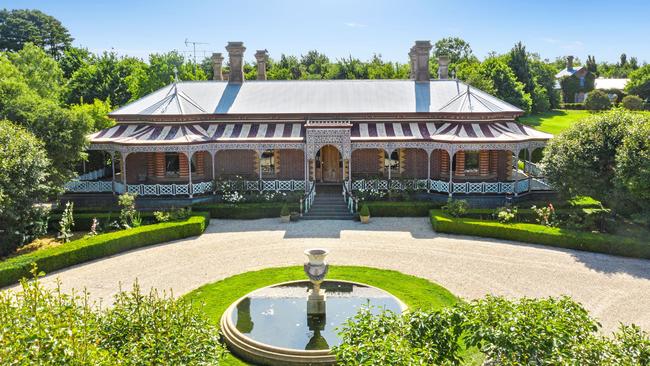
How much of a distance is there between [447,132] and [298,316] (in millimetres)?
16975

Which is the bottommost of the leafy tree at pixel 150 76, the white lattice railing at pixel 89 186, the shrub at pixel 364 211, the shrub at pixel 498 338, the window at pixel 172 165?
the shrub at pixel 498 338

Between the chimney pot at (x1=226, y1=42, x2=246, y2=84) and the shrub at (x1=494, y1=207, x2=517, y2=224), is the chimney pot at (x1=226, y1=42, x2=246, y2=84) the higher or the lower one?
the higher one

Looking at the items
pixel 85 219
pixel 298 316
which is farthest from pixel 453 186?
pixel 85 219

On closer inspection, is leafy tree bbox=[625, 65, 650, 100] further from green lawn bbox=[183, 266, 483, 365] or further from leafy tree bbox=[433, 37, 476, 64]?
green lawn bbox=[183, 266, 483, 365]

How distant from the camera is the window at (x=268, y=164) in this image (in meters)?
30.0

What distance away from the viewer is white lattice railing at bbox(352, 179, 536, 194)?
25984mm

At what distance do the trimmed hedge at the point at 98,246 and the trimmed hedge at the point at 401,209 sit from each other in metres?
7.85

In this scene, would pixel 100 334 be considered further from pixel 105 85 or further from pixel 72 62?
pixel 72 62

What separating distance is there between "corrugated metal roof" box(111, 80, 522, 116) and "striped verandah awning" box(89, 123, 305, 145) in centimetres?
86

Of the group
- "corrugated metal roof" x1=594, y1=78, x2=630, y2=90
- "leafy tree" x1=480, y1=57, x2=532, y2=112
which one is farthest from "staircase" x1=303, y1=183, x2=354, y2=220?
"corrugated metal roof" x1=594, y1=78, x2=630, y2=90

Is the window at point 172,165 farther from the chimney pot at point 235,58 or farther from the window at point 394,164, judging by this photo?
the window at point 394,164

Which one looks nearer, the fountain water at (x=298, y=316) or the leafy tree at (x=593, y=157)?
the fountain water at (x=298, y=316)

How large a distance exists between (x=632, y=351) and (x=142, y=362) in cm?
725

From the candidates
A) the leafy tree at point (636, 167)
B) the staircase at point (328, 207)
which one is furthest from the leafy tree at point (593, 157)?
the staircase at point (328, 207)
